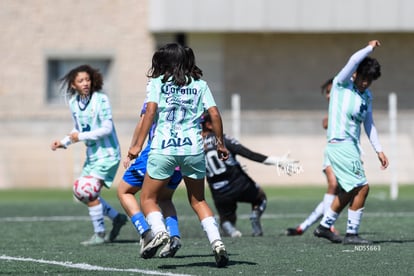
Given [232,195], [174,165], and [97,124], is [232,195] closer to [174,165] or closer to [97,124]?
[97,124]

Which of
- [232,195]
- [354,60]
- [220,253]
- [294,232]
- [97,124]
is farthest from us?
[232,195]

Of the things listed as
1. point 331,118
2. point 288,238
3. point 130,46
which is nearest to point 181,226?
point 288,238

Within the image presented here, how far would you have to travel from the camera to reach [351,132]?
11.7 meters

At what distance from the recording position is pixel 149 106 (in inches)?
371

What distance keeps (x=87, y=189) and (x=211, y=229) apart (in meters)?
3.24

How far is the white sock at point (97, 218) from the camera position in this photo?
12.5 meters

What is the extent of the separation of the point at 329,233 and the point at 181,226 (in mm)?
3358

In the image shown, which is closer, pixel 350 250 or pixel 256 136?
pixel 350 250

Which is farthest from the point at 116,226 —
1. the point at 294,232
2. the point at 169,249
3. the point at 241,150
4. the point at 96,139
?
the point at 169,249

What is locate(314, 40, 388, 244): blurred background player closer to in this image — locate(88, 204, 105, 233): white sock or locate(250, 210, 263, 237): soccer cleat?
locate(250, 210, 263, 237): soccer cleat

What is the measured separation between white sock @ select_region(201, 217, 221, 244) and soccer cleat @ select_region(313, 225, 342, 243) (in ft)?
8.54

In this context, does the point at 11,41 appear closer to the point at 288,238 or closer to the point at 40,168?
the point at 40,168

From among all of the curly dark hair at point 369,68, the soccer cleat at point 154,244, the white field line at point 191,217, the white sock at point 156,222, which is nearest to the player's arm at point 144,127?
the white sock at point 156,222

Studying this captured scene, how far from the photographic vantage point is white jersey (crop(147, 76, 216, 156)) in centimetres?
946
